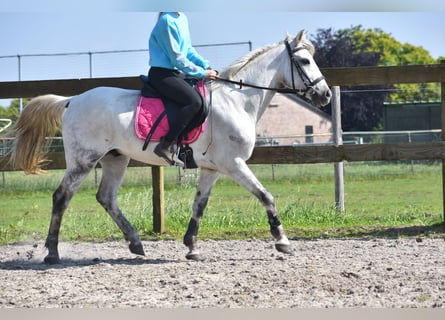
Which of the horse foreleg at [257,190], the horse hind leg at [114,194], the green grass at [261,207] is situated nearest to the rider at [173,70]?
the horse foreleg at [257,190]

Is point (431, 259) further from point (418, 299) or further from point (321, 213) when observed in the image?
point (321, 213)

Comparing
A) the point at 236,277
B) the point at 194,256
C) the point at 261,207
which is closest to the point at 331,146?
the point at 261,207

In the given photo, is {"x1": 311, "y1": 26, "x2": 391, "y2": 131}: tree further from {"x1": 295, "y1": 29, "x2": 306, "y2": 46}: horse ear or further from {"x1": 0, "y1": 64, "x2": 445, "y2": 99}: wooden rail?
{"x1": 295, "y1": 29, "x2": 306, "y2": 46}: horse ear

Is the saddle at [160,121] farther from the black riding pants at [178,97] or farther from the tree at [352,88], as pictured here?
the tree at [352,88]

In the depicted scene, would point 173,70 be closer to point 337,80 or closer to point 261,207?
point 337,80

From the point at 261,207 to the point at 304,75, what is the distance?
371 centimetres

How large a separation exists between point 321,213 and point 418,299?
171 inches

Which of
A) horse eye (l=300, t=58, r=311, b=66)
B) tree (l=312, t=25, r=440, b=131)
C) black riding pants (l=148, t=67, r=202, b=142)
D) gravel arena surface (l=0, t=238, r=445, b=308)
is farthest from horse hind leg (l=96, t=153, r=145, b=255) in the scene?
tree (l=312, t=25, r=440, b=131)

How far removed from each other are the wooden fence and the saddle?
69.0 inches

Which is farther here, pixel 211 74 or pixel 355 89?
pixel 355 89

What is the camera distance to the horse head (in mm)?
6887

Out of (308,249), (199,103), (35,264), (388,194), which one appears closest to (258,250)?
(308,249)

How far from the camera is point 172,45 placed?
6.38 meters

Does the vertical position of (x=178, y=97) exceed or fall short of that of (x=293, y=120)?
it falls short
